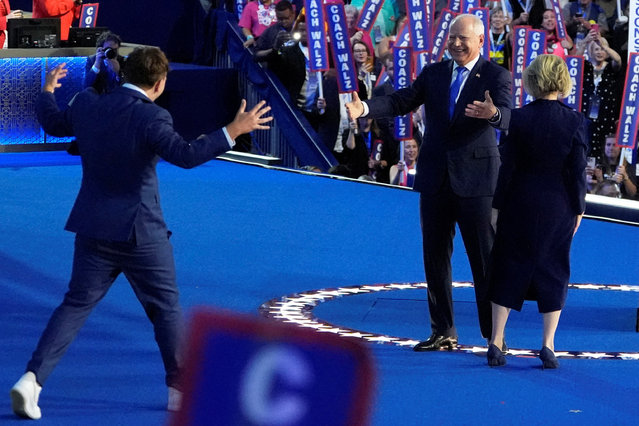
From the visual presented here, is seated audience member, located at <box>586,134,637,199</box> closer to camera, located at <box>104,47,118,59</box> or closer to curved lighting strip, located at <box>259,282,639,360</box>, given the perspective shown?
curved lighting strip, located at <box>259,282,639,360</box>

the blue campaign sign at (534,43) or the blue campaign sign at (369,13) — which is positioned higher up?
the blue campaign sign at (369,13)

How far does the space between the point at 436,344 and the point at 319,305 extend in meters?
1.32

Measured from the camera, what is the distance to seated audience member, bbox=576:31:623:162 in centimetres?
1167

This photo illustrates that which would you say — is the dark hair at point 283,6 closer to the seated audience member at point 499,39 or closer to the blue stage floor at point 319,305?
the blue stage floor at point 319,305

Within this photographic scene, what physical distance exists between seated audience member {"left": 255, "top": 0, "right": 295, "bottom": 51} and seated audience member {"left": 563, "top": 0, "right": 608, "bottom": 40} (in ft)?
13.8

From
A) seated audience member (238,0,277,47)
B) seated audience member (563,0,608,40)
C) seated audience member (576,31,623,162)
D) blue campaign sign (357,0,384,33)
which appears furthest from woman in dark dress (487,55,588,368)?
seated audience member (238,0,277,47)

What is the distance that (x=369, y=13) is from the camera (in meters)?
14.2

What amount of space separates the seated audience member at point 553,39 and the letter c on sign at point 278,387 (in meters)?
9.78

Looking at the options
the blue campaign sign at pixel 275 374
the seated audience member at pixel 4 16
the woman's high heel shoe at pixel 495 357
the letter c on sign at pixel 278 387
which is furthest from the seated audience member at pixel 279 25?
the letter c on sign at pixel 278 387

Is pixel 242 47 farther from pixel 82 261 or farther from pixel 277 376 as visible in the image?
pixel 277 376

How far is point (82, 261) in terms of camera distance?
17.9 feet

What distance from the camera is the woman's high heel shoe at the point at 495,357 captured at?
6562 millimetres

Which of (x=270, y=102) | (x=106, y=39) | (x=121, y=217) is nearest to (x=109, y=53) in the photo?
(x=106, y=39)

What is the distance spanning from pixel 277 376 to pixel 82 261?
3.03 metres
